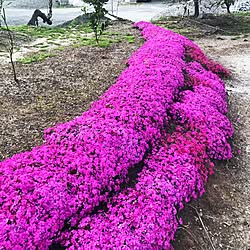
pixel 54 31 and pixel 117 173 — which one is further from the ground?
pixel 117 173

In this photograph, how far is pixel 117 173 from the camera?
5660mm

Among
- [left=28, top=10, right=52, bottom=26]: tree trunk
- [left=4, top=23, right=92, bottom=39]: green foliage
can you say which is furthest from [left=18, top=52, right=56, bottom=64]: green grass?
[left=28, top=10, right=52, bottom=26]: tree trunk

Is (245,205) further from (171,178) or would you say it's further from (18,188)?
(18,188)

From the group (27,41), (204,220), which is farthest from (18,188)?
(27,41)

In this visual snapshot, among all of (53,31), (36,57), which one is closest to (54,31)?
(53,31)

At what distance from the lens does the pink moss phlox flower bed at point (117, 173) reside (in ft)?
15.1

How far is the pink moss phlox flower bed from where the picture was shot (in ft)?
15.1

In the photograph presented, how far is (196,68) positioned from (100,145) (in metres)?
6.74

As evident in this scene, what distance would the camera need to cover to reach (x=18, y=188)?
4832mm

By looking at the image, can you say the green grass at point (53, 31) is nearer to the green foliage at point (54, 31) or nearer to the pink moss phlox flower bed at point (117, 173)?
the green foliage at point (54, 31)

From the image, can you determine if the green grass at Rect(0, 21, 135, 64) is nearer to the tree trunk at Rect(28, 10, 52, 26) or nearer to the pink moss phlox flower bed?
the tree trunk at Rect(28, 10, 52, 26)

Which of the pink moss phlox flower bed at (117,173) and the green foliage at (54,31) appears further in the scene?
the green foliage at (54,31)

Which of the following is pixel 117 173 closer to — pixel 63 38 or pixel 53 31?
pixel 63 38

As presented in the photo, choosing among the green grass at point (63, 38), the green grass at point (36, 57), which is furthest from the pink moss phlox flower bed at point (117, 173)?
the green grass at point (63, 38)
